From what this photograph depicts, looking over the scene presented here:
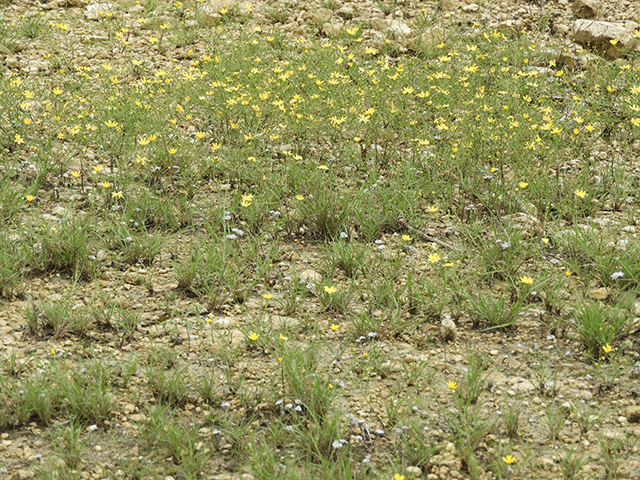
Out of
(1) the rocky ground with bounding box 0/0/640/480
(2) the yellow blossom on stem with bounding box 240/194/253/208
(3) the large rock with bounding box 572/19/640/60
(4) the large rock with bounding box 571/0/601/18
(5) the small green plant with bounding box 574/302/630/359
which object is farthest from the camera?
(4) the large rock with bounding box 571/0/601/18

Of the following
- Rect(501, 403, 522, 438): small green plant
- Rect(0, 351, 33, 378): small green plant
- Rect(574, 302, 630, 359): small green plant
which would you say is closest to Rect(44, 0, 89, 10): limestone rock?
Rect(0, 351, 33, 378): small green plant

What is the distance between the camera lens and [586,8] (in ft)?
23.4

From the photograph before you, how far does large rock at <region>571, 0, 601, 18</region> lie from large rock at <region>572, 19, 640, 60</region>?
17.4 inches

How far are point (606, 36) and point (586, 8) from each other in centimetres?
79

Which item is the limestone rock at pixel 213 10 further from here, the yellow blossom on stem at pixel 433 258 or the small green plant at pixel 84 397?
the small green plant at pixel 84 397

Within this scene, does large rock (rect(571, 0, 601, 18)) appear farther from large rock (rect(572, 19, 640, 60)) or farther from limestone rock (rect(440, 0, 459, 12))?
limestone rock (rect(440, 0, 459, 12))

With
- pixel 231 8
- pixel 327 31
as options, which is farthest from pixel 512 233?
pixel 231 8

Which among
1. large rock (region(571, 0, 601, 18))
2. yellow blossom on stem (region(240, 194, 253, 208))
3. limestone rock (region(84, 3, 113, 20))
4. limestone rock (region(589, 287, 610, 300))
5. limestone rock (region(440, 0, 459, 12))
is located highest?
large rock (region(571, 0, 601, 18))

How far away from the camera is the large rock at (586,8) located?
279 inches

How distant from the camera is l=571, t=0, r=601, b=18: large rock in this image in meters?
7.10

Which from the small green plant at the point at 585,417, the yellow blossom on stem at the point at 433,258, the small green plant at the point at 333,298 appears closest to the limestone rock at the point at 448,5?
the yellow blossom on stem at the point at 433,258

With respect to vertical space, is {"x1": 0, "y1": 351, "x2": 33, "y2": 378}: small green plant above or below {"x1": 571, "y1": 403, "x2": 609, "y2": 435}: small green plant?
below

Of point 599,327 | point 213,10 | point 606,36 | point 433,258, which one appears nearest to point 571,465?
point 599,327

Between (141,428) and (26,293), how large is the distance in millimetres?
1312
